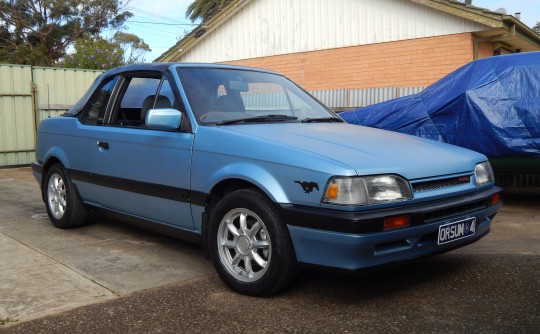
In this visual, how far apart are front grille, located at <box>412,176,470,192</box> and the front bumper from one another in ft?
0.32

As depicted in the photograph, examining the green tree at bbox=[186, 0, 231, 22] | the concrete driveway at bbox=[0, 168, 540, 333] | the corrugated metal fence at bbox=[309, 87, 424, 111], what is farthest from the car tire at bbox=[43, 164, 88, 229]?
the green tree at bbox=[186, 0, 231, 22]

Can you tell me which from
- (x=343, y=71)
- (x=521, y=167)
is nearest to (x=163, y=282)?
(x=521, y=167)

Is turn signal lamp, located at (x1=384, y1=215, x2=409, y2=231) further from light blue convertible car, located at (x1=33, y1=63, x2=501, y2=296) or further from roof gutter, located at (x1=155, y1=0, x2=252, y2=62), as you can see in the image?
roof gutter, located at (x1=155, y1=0, x2=252, y2=62)

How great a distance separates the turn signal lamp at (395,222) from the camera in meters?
3.06

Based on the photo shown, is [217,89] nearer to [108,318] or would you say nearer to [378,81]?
[108,318]

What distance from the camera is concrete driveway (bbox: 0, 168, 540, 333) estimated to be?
10.2ft

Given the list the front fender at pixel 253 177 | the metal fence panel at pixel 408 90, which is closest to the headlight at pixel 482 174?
the front fender at pixel 253 177

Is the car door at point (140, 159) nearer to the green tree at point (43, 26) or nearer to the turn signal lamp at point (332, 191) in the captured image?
the turn signal lamp at point (332, 191)

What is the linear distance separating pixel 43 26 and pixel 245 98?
126 ft

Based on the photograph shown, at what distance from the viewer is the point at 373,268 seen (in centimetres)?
312

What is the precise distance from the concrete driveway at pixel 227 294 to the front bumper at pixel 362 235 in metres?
0.35

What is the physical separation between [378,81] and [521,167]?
322 inches

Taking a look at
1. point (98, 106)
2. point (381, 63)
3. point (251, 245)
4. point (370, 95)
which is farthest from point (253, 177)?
point (381, 63)

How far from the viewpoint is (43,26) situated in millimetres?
38156
